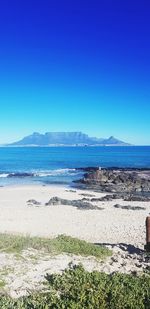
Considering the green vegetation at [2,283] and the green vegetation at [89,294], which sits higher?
the green vegetation at [89,294]

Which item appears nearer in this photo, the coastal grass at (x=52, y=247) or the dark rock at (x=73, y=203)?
the coastal grass at (x=52, y=247)

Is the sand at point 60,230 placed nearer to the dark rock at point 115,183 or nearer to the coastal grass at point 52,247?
the coastal grass at point 52,247

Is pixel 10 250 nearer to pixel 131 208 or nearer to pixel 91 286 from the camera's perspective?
pixel 91 286

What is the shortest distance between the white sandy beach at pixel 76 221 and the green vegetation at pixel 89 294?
9.53 meters

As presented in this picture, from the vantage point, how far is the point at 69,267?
1156 centimetres

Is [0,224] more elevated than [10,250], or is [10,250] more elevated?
[10,250]

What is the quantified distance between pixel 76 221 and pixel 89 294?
18808 mm

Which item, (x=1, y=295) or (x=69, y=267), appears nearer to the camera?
(x=1, y=295)

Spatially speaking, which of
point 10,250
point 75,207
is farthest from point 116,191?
point 10,250

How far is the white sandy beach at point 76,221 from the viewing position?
2264 centimetres

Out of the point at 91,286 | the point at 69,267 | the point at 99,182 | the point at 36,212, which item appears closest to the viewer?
the point at 91,286

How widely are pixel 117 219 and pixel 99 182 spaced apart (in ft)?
83.9

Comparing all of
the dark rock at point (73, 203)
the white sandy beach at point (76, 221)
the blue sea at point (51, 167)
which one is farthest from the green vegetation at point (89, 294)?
the blue sea at point (51, 167)

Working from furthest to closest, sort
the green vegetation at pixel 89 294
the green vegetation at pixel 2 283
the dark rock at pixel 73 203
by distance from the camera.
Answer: the dark rock at pixel 73 203 → the green vegetation at pixel 2 283 → the green vegetation at pixel 89 294
